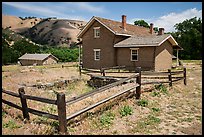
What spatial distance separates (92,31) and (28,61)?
31.3 metres

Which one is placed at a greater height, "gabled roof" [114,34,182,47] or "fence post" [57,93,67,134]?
"gabled roof" [114,34,182,47]

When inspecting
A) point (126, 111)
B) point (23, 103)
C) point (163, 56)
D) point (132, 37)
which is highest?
point (132, 37)

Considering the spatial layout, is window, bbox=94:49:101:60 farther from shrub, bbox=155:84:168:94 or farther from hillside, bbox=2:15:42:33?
hillside, bbox=2:15:42:33

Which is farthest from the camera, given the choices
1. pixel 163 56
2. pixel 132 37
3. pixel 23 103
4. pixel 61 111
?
pixel 132 37

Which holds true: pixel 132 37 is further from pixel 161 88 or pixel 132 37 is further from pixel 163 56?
pixel 161 88

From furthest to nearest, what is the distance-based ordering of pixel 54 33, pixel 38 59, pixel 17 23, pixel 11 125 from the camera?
pixel 17 23 → pixel 54 33 → pixel 38 59 → pixel 11 125

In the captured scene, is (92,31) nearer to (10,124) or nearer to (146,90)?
(146,90)

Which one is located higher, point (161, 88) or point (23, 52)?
point (23, 52)

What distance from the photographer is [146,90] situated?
10820 millimetres

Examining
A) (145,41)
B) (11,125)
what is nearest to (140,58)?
(145,41)

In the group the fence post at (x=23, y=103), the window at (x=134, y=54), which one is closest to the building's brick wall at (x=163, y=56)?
the window at (x=134, y=54)

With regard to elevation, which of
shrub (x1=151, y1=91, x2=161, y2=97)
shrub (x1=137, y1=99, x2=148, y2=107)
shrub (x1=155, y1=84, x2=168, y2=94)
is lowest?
shrub (x1=137, y1=99, x2=148, y2=107)

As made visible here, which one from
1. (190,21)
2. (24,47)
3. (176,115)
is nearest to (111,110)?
(176,115)

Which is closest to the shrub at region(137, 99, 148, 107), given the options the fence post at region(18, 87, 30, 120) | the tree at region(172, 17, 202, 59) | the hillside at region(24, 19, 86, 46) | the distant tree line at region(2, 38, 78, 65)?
the fence post at region(18, 87, 30, 120)
